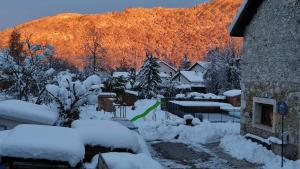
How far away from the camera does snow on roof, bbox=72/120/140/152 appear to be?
35.4ft

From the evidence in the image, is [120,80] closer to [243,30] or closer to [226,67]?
[226,67]

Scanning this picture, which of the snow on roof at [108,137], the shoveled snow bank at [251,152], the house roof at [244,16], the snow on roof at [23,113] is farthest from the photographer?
the house roof at [244,16]

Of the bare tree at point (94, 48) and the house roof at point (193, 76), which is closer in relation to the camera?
the house roof at point (193, 76)

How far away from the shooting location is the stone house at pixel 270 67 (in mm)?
14766

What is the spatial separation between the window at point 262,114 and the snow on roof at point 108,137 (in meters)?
7.89

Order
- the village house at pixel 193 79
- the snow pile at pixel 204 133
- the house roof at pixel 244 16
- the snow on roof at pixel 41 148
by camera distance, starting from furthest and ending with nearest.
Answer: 1. the village house at pixel 193 79
2. the snow pile at pixel 204 133
3. the house roof at pixel 244 16
4. the snow on roof at pixel 41 148

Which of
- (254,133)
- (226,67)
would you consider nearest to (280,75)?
(254,133)

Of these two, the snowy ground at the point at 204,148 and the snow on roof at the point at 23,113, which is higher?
the snow on roof at the point at 23,113

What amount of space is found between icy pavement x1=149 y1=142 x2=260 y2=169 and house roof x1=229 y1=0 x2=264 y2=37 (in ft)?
18.1

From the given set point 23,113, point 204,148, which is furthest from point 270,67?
point 23,113

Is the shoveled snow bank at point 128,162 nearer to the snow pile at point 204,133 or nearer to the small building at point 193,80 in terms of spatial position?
the snow pile at point 204,133

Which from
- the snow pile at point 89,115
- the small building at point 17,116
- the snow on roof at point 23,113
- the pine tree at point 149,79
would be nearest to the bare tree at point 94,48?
the pine tree at point 149,79

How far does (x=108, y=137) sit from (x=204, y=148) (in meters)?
7.44

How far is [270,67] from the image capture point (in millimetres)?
16453
